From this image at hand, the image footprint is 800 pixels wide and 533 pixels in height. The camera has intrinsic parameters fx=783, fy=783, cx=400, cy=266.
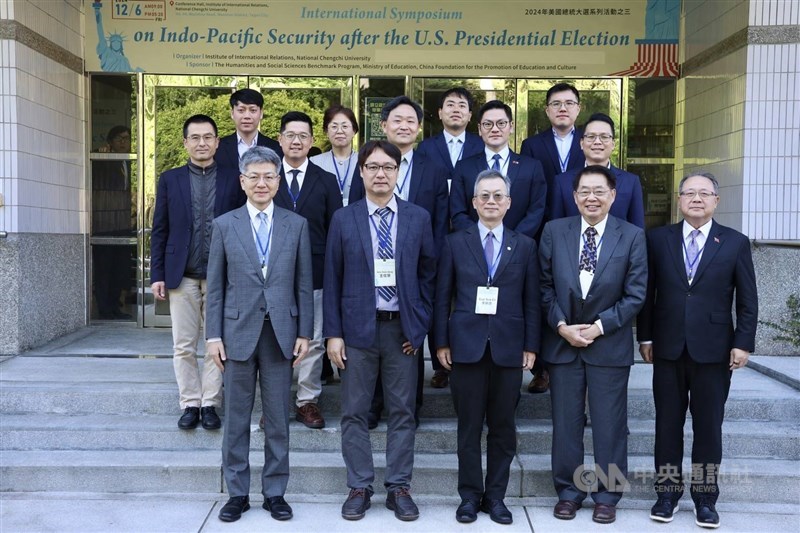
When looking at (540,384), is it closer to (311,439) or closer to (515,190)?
(515,190)

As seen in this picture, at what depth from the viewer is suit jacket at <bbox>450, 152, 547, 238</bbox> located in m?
4.86

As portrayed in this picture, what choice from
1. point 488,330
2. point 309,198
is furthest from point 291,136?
point 488,330

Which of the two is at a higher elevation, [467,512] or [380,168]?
[380,168]

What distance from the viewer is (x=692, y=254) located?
430 centimetres

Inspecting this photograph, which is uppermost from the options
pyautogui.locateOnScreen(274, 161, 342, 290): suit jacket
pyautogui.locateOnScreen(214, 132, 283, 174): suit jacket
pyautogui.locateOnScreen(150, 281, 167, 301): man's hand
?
pyautogui.locateOnScreen(214, 132, 283, 174): suit jacket

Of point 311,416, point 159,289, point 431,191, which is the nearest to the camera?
point 431,191

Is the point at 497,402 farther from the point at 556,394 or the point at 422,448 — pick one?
the point at 422,448

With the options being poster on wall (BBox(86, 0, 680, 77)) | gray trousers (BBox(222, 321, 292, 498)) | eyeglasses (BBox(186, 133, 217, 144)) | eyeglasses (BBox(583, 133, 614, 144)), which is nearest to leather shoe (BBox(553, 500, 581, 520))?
gray trousers (BBox(222, 321, 292, 498))

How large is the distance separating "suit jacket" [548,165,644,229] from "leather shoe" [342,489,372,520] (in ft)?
6.70

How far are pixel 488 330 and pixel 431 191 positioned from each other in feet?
3.41

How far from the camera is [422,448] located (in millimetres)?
5043

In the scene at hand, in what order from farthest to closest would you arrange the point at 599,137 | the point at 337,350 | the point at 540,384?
the point at 540,384
the point at 599,137
the point at 337,350

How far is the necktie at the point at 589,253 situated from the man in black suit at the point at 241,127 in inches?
84.8

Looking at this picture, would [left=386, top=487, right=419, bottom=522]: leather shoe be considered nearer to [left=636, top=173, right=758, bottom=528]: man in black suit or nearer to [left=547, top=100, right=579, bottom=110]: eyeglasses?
[left=636, top=173, right=758, bottom=528]: man in black suit
